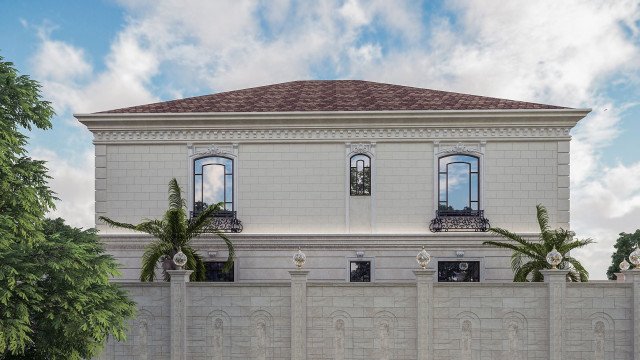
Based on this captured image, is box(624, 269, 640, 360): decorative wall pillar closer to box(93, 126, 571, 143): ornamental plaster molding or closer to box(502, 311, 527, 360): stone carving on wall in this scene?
box(502, 311, 527, 360): stone carving on wall

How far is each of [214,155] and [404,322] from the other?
874 cm

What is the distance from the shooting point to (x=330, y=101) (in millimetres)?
18938

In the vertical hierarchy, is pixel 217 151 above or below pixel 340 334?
above

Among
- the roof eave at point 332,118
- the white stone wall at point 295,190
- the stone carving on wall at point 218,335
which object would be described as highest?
the roof eave at point 332,118

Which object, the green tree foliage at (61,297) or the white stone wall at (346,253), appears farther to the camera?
the white stone wall at (346,253)

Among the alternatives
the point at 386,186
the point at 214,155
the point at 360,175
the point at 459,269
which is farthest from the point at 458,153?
the point at 214,155

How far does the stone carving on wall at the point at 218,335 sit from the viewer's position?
13.0m

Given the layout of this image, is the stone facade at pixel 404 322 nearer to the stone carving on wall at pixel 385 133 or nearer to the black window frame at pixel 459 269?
the black window frame at pixel 459 269

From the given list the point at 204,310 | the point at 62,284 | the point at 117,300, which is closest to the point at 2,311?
the point at 62,284

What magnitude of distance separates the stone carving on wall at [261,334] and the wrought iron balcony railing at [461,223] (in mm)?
7131

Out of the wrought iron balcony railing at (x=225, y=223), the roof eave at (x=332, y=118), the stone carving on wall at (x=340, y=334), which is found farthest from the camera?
the wrought iron balcony railing at (x=225, y=223)

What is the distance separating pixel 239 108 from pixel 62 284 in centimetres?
937

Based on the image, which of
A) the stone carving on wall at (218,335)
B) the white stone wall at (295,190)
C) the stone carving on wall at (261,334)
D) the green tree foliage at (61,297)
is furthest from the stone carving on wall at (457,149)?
the green tree foliage at (61,297)

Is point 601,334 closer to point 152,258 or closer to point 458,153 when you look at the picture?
point 458,153
